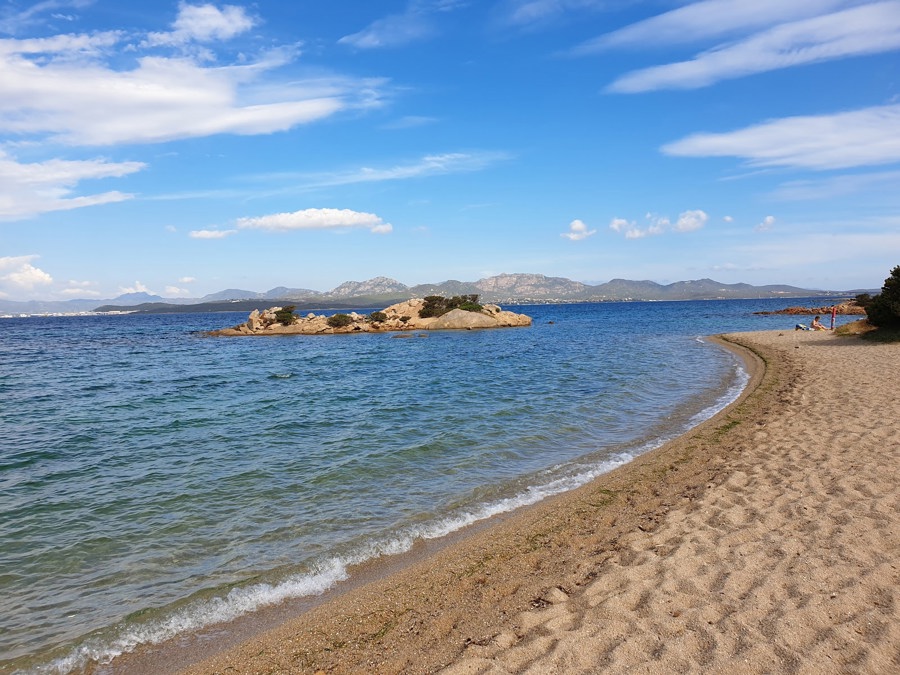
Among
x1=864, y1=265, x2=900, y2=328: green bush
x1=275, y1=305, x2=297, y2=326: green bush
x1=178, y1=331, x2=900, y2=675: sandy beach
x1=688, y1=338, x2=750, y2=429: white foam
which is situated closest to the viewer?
x1=178, y1=331, x2=900, y2=675: sandy beach

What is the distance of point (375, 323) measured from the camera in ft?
214

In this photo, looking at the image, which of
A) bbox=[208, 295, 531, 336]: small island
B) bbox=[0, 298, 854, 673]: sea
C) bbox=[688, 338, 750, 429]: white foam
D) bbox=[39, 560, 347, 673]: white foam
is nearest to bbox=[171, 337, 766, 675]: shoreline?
bbox=[39, 560, 347, 673]: white foam

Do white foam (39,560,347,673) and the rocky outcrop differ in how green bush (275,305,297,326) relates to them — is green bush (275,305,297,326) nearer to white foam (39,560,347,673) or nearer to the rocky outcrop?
the rocky outcrop

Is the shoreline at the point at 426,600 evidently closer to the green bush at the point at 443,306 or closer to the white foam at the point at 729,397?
the white foam at the point at 729,397

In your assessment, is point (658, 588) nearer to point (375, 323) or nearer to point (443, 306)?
point (375, 323)

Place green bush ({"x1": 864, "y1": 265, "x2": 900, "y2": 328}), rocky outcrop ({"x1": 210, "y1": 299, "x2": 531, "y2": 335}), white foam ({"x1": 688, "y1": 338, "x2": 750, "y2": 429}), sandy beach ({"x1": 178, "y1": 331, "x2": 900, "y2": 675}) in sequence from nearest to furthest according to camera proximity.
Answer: sandy beach ({"x1": 178, "y1": 331, "x2": 900, "y2": 675}) → white foam ({"x1": 688, "y1": 338, "x2": 750, "y2": 429}) → green bush ({"x1": 864, "y1": 265, "x2": 900, "y2": 328}) → rocky outcrop ({"x1": 210, "y1": 299, "x2": 531, "y2": 335})

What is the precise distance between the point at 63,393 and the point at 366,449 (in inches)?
753

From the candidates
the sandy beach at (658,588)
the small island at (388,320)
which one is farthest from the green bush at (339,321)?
the sandy beach at (658,588)

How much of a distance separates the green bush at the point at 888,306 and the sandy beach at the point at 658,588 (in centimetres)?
2447

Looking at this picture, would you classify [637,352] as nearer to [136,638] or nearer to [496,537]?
[496,537]

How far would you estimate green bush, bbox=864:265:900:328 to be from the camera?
2917 cm

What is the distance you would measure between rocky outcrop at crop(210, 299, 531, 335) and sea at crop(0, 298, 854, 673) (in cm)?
3466

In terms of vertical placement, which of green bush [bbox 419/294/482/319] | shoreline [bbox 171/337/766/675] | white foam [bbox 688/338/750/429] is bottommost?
shoreline [bbox 171/337/766/675]

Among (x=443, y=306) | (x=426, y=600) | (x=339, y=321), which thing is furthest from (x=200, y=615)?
(x=443, y=306)
